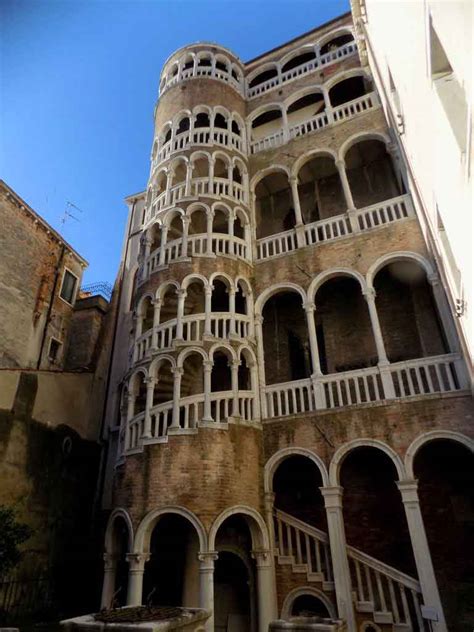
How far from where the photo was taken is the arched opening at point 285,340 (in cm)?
1407

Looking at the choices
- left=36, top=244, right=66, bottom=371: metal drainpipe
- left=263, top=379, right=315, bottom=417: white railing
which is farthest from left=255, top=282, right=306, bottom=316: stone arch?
left=36, top=244, right=66, bottom=371: metal drainpipe

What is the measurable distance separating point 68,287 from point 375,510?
53.0ft

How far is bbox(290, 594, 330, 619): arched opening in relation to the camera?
932cm

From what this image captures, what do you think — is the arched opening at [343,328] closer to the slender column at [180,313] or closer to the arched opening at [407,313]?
the arched opening at [407,313]

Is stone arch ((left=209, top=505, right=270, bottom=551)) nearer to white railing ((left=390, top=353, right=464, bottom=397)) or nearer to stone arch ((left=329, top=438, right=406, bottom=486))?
stone arch ((left=329, top=438, right=406, bottom=486))

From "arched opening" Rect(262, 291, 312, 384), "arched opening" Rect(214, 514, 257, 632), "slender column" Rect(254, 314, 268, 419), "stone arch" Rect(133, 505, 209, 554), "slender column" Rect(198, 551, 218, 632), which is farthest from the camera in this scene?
"arched opening" Rect(262, 291, 312, 384)

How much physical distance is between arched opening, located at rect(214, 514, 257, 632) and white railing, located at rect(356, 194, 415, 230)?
377 inches

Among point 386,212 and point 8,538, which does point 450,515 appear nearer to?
point 386,212

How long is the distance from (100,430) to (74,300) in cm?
707

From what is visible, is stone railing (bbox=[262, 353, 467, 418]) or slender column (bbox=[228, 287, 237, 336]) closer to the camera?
stone railing (bbox=[262, 353, 467, 418])

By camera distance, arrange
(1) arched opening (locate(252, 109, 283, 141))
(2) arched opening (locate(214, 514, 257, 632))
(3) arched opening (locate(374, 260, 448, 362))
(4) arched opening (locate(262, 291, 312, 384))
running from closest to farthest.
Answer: (2) arched opening (locate(214, 514, 257, 632)), (3) arched opening (locate(374, 260, 448, 362)), (4) arched opening (locate(262, 291, 312, 384)), (1) arched opening (locate(252, 109, 283, 141))

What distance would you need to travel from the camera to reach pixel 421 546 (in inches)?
342

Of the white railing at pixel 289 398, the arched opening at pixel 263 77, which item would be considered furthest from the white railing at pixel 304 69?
the white railing at pixel 289 398

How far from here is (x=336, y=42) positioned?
19.0 m
